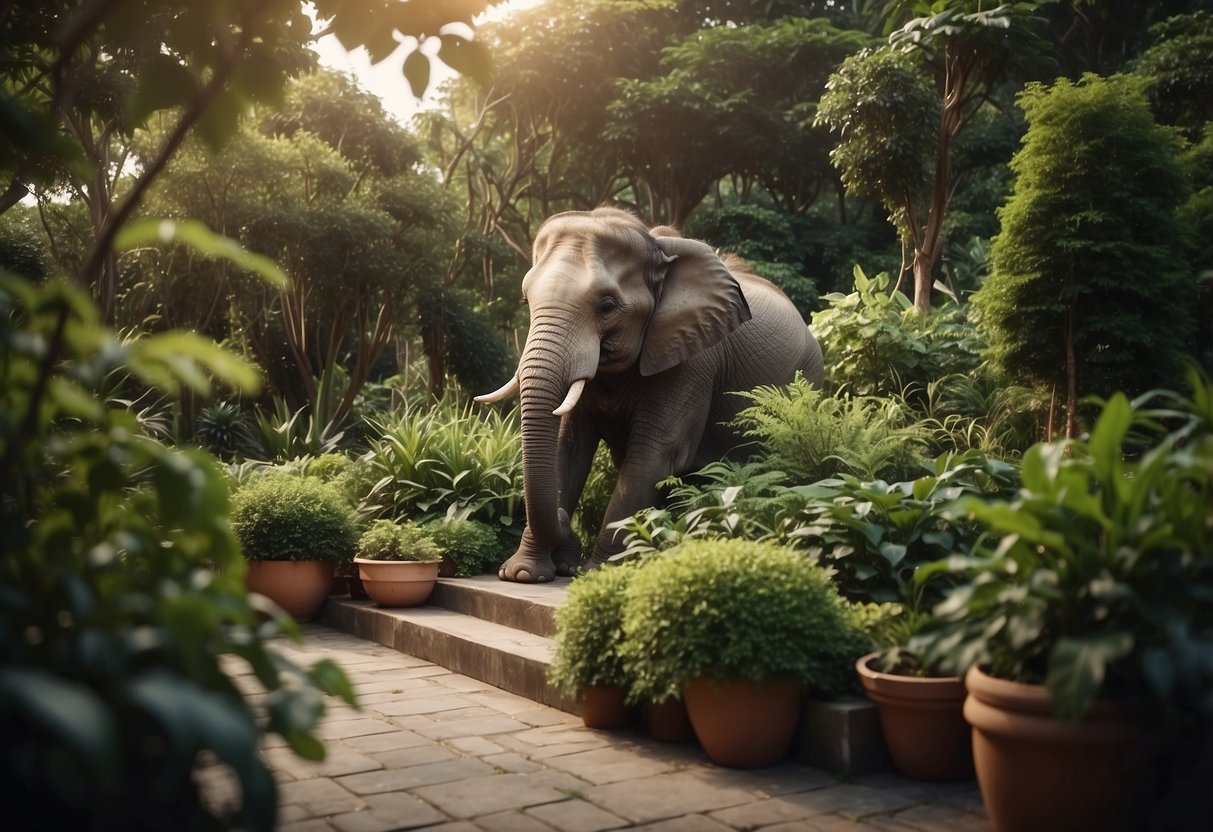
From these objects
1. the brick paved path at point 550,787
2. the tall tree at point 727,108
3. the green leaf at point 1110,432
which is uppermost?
the tall tree at point 727,108

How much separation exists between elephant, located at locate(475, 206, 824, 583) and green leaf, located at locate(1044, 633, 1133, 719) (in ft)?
11.9

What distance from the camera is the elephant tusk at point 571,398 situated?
589 cm

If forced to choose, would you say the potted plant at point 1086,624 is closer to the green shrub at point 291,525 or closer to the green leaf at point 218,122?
the green leaf at point 218,122

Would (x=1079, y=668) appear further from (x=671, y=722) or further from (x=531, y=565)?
(x=531, y=565)

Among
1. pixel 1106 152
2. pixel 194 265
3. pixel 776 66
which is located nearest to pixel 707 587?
pixel 1106 152

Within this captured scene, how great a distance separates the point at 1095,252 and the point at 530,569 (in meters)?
4.38

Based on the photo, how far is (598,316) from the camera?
6.39 m

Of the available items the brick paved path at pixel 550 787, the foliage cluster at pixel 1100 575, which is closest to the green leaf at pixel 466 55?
the foliage cluster at pixel 1100 575

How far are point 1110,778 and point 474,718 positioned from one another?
2.74m

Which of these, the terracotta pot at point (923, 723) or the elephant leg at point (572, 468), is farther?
the elephant leg at point (572, 468)

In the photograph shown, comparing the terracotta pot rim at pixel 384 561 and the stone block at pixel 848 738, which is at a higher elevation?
the terracotta pot rim at pixel 384 561

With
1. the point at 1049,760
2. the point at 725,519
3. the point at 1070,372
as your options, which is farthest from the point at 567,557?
the point at 1049,760

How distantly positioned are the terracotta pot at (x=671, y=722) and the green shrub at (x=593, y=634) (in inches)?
6.5

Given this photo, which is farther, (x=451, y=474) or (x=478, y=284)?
(x=478, y=284)
